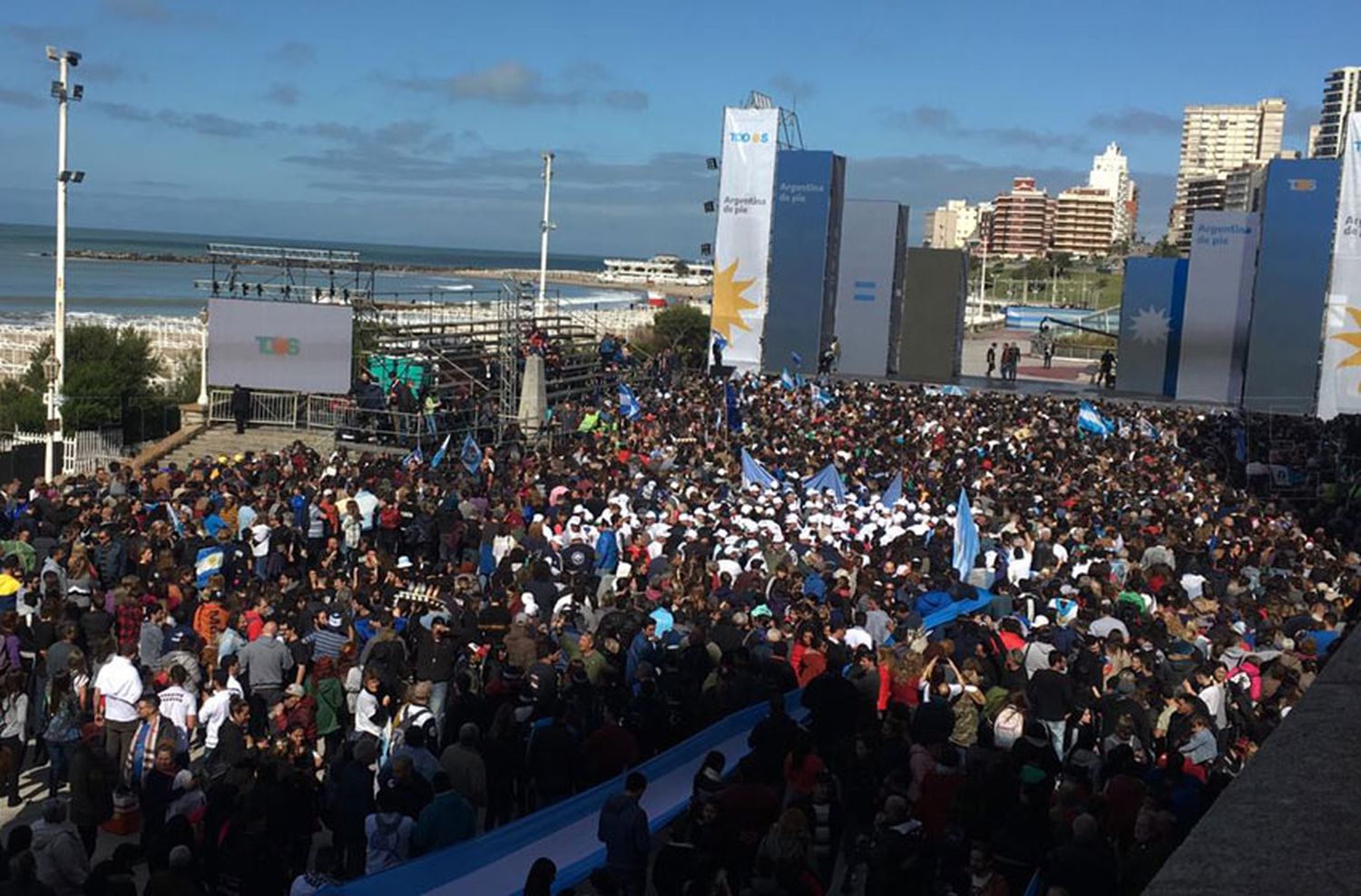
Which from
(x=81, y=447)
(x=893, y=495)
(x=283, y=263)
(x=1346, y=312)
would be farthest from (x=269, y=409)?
(x=1346, y=312)

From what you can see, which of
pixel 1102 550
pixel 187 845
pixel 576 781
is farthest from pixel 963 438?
pixel 187 845

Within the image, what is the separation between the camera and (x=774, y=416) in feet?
96.3

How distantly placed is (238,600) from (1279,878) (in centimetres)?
1065

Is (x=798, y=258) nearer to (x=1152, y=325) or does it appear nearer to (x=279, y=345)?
(x=1152, y=325)

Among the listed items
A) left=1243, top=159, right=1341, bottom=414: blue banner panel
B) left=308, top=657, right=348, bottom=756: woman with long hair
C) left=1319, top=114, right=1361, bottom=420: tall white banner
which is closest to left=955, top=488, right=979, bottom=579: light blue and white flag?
left=308, top=657, right=348, bottom=756: woman with long hair

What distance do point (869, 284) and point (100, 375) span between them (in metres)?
22.2

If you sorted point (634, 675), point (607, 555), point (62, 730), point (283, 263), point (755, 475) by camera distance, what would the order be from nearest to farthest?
point (62, 730) < point (634, 675) < point (607, 555) < point (755, 475) < point (283, 263)

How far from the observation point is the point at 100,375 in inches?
1383

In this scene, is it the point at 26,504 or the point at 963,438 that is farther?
the point at 963,438

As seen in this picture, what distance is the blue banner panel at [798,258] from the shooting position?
42.7 metres

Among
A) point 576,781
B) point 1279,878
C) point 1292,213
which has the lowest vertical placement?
point 576,781

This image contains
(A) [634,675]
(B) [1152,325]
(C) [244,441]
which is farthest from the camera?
(B) [1152,325]

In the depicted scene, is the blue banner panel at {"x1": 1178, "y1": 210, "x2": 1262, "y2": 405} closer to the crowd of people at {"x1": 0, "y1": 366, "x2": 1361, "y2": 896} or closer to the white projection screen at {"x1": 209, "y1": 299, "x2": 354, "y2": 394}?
the crowd of people at {"x1": 0, "y1": 366, "x2": 1361, "y2": 896}

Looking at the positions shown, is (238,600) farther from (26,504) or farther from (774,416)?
(774,416)
